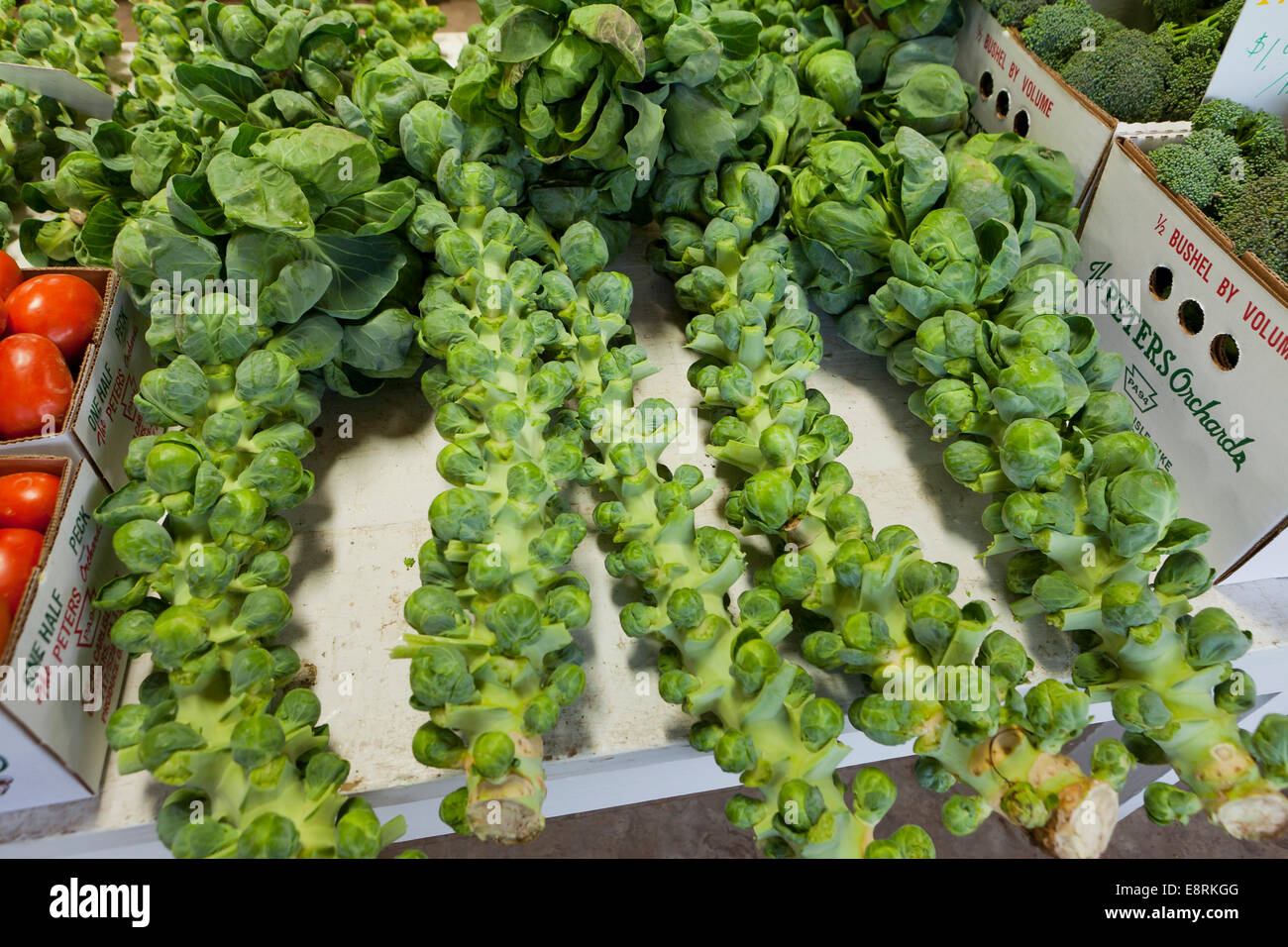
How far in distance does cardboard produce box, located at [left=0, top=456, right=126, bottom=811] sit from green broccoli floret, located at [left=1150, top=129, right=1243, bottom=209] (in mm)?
2049

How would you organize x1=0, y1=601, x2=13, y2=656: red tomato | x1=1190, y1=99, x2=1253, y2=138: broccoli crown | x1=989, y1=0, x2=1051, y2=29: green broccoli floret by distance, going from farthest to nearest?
x1=989, y1=0, x2=1051, y2=29: green broccoli floret, x1=1190, y1=99, x2=1253, y2=138: broccoli crown, x1=0, y1=601, x2=13, y2=656: red tomato

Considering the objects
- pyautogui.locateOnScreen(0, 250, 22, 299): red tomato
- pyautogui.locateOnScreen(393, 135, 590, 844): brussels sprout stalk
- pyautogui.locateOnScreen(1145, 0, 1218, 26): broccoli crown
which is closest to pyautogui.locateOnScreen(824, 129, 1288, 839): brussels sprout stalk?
pyautogui.locateOnScreen(393, 135, 590, 844): brussels sprout stalk

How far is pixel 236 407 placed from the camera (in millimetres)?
1381

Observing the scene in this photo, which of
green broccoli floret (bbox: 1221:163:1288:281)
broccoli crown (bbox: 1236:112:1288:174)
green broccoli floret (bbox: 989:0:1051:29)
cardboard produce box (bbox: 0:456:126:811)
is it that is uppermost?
green broccoli floret (bbox: 989:0:1051:29)

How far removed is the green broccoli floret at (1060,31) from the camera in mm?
1939

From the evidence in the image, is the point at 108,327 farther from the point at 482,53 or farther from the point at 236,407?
the point at 482,53

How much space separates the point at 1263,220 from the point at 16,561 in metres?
2.25

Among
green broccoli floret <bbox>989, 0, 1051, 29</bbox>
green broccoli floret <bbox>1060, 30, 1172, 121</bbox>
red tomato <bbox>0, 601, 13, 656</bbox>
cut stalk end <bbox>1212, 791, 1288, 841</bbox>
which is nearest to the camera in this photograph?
cut stalk end <bbox>1212, 791, 1288, 841</bbox>

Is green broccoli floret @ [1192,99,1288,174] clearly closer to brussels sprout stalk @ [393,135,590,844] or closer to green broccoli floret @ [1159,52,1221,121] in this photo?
green broccoli floret @ [1159,52,1221,121]

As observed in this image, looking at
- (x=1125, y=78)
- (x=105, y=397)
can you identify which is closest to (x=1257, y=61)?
(x=1125, y=78)

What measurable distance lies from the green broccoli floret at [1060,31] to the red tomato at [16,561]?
2.28m

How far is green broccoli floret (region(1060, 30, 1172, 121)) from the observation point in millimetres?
1853

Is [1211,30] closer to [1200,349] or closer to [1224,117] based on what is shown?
[1224,117]
